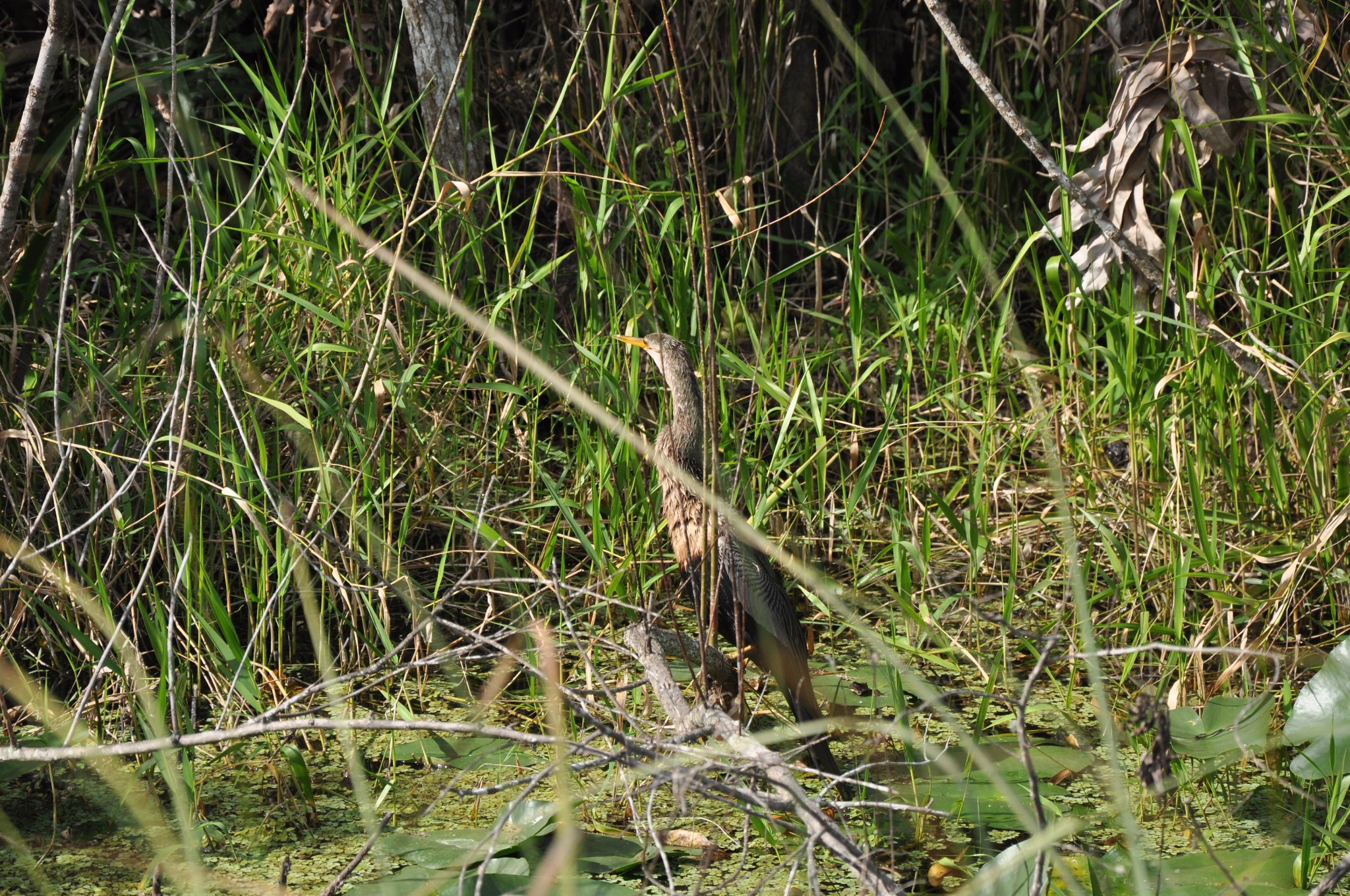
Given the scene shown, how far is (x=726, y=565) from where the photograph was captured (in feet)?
8.93

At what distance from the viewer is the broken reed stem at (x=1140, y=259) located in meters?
2.73

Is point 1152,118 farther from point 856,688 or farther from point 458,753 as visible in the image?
point 458,753

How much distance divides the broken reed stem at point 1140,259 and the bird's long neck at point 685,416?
0.94m

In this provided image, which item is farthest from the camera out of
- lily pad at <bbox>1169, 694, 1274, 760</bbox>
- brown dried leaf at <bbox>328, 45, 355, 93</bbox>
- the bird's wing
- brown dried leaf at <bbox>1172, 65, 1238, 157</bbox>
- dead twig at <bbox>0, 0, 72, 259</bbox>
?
brown dried leaf at <bbox>328, 45, 355, 93</bbox>

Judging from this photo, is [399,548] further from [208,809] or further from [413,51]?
[413,51]

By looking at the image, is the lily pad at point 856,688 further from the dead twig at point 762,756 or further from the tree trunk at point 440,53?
the tree trunk at point 440,53

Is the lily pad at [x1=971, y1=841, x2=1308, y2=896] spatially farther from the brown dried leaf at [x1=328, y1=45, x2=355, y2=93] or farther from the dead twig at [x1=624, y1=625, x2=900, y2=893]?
the brown dried leaf at [x1=328, y1=45, x2=355, y2=93]

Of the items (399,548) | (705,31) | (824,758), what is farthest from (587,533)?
(705,31)

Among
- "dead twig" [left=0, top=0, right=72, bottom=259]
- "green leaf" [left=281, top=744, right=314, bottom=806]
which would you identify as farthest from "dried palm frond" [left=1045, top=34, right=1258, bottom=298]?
"dead twig" [left=0, top=0, right=72, bottom=259]

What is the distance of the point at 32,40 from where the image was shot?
4375 mm

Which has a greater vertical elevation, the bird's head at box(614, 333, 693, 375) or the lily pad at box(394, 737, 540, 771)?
the bird's head at box(614, 333, 693, 375)

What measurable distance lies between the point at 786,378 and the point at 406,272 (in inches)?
92.6

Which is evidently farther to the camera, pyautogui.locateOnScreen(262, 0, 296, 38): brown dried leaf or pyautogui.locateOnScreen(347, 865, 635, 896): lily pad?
pyautogui.locateOnScreen(262, 0, 296, 38): brown dried leaf

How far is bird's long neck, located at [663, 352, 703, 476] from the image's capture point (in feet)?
10.5
